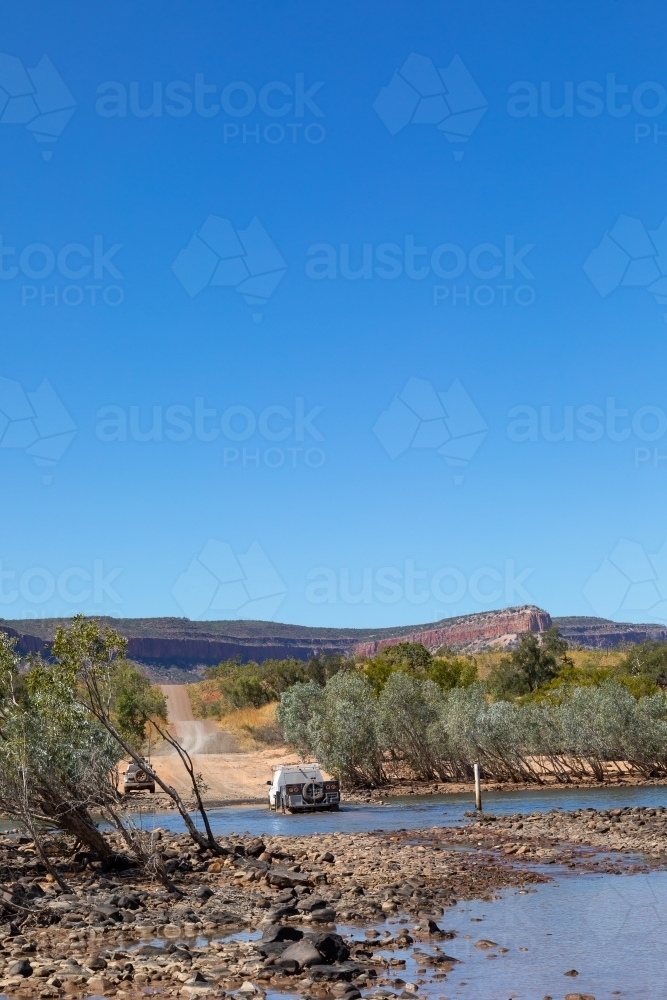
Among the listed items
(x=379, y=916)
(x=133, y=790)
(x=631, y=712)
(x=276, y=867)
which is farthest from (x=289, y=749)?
(x=379, y=916)

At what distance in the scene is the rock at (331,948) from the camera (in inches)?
742

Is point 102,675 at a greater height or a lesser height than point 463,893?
greater

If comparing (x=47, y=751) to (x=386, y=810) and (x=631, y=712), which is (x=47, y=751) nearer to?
(x=386, y=810)

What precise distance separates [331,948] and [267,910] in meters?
5.32

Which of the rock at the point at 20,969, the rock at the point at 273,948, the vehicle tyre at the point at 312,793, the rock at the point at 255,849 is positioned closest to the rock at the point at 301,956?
the rock at the point at 273,948

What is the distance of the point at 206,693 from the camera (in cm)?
15525

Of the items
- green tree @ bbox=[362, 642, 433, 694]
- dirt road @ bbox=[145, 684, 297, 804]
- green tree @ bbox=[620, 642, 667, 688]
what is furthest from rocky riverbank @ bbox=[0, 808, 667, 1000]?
green tree @ bbox=[620, 642, 667, 688]

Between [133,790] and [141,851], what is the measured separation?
42.4m

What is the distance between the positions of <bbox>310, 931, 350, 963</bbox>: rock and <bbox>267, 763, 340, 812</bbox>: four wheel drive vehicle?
123 ft

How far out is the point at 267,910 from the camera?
2394 centimetres

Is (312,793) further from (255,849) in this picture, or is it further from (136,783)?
(255,849)

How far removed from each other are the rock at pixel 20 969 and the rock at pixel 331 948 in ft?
15.9

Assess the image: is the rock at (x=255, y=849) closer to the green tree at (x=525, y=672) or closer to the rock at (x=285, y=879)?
the rock at (x=285, y=879)

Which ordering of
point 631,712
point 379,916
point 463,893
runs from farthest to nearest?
point 631,712
point 463,893
point 379,916
